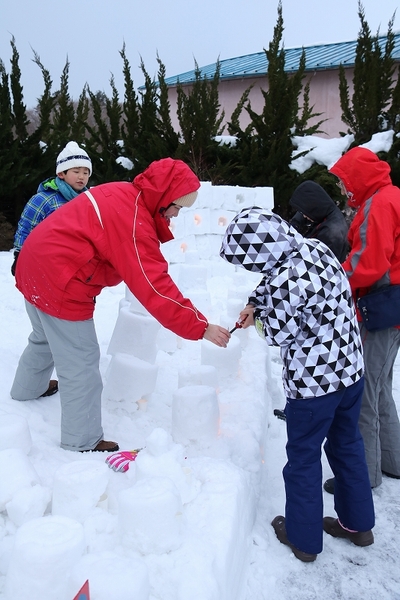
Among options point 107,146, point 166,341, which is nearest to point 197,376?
point 166,341

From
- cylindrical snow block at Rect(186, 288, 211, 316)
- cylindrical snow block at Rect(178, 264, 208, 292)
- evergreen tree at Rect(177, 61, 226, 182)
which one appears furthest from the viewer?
evergreen tree at Rect(177, 61, 226, 182)

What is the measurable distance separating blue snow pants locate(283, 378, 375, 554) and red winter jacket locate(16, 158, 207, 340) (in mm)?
676

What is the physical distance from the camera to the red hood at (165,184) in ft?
7.72

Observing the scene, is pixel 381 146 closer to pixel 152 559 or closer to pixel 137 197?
pixel 137 197

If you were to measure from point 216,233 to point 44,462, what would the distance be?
5.20 m

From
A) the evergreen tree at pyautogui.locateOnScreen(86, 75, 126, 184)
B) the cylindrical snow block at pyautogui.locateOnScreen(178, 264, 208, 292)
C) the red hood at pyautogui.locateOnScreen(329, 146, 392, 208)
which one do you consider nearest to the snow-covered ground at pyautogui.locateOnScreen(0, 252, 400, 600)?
the red hood at pyautogui.locateOnScreen(329, 146, 392, 208)

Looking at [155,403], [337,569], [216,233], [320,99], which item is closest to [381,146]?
[216,233]

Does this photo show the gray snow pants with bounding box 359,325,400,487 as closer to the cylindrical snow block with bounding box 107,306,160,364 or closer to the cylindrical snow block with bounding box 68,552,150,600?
the cylindrical snow block with bounding box 107,306,160,364

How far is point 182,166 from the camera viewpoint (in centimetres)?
238

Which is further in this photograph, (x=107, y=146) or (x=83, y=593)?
(x=107, y=146)

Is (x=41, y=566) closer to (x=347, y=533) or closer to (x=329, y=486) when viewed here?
(x=347, y=533)

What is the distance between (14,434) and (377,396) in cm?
181

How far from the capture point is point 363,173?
8.55ft

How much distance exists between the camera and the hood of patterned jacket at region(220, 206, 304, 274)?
1.96 metres
